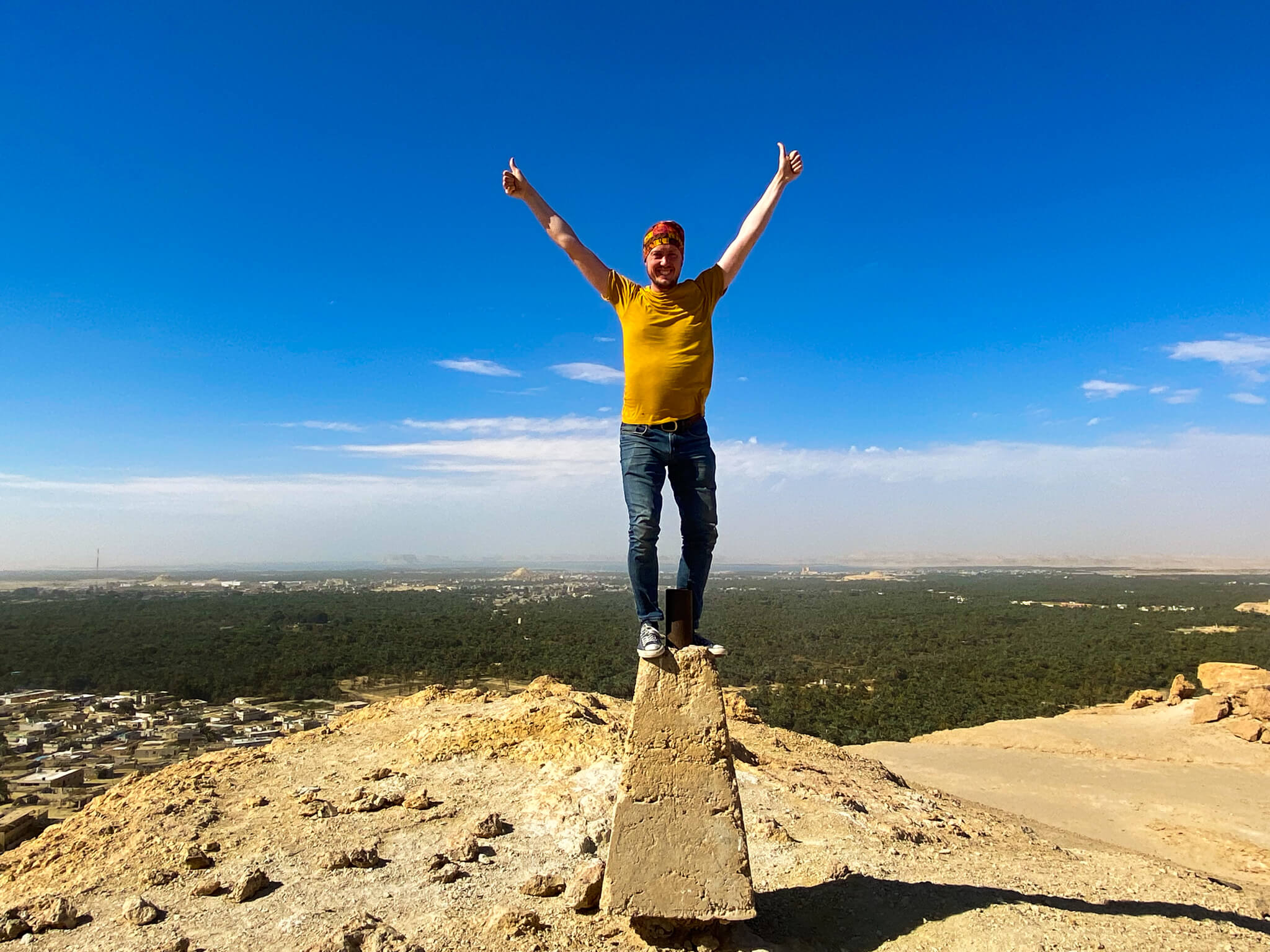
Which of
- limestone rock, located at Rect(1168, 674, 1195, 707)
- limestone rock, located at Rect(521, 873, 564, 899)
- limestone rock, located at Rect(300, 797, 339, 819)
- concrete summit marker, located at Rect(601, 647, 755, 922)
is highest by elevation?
concrete summit marker, located at Rect(601, 647, 755, 922)

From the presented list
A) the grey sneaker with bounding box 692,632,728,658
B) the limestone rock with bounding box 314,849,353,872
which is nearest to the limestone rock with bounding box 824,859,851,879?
the grey sneaker with bounding box 692,632,728,658

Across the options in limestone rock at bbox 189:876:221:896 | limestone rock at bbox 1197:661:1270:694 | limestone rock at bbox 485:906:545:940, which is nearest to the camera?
limestone rock at bbox 485:906:545:940

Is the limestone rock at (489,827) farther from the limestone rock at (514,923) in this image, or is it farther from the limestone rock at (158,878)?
the limestone rock at (158,878)

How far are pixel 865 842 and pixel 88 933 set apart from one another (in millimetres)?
5465

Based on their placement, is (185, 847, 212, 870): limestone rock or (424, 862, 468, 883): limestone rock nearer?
(424, 862, 468, 883): limestone rock

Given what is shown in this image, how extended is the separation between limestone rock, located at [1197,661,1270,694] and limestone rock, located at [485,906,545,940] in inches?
806

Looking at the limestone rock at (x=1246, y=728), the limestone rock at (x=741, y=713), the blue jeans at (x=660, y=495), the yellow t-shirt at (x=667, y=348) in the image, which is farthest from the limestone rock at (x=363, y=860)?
the limestone rock at (x=1246, y=728)

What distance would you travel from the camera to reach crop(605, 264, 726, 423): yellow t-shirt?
12.5 ft

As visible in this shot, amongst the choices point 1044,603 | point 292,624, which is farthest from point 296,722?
point 1044,603

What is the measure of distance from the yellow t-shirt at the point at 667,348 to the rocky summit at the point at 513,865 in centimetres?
234

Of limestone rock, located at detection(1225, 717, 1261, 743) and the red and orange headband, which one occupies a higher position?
the red and orange headband

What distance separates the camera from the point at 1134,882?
5.26 meters

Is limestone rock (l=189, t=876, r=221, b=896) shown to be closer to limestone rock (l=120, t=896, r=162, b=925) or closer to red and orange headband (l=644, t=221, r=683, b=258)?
limestone rock (l=120, t=896, r=162, b=925)

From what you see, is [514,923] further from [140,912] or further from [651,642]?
[140,912]
